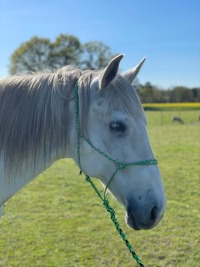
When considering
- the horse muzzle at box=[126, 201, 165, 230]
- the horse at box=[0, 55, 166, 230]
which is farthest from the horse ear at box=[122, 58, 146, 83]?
the horse muzzle at box=[126, 201, 165, 230]

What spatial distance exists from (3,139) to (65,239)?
2619 mm

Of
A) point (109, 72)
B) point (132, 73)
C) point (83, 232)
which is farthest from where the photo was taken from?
point (83, 232)

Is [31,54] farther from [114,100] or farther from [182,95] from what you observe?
[114,100]

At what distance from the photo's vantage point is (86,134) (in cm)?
186

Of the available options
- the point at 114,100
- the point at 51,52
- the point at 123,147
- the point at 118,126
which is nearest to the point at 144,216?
the point at 123,147

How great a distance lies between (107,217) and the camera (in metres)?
4.91

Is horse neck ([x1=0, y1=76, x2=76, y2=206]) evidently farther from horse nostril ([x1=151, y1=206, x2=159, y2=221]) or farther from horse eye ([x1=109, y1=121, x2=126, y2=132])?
horse nostril ([x1=151, y1=206, x2=159, y2=221])

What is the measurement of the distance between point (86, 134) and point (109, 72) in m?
0.39

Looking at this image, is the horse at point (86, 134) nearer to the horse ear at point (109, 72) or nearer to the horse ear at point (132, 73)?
the horse ear at point (109, 72)

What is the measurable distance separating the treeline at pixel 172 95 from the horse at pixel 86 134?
51.6m

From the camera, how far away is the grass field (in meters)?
3.64

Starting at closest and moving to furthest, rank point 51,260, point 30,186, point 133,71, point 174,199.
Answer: point 133,71 < point 51,260 < point 174,199 < point 30,186

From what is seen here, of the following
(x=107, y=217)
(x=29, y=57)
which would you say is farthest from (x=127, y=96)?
(x=29, y=57)

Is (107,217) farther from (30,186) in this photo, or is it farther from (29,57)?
(29,57)
